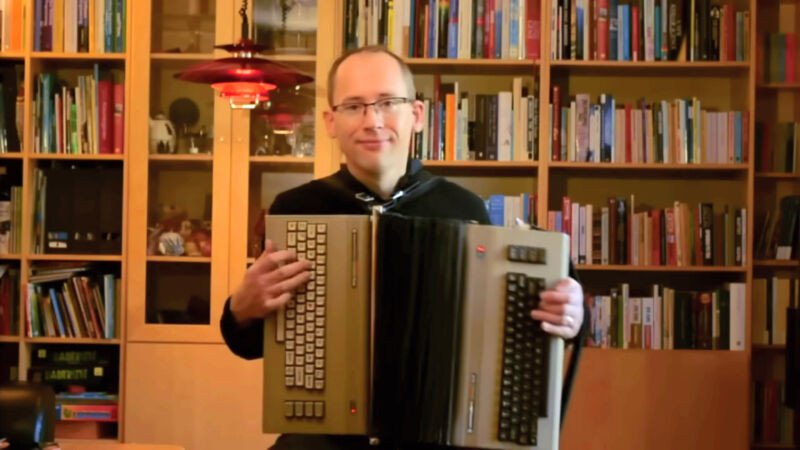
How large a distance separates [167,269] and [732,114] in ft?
7.17

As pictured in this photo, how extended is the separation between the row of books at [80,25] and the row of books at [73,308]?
867mm

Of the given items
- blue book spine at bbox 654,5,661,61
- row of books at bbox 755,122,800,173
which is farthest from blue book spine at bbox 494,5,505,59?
row of books at bbox 755,122,800,173

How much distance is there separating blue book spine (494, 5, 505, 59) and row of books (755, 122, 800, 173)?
1069 millimetres

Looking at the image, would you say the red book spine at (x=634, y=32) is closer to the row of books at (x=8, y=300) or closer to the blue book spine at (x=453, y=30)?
the blue book spine at (x=453, y=30)

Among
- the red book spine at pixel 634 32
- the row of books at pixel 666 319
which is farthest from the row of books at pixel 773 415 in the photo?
the red book spine at pixel 634 32

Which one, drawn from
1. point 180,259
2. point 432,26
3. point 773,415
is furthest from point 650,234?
point 180,259

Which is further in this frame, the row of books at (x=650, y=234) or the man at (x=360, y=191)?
the row of books at (x=650, y=234)

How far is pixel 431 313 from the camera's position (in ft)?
5.72

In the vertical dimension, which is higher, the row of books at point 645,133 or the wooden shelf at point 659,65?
the wooden shelf at point 659,65

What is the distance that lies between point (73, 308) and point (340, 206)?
7.96ft

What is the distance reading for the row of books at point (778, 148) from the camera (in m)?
4.13

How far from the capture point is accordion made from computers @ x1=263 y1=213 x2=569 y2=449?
174 centimetres

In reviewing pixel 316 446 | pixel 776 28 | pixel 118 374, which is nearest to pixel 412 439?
pixel 316 446

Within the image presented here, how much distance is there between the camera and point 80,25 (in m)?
4.06
